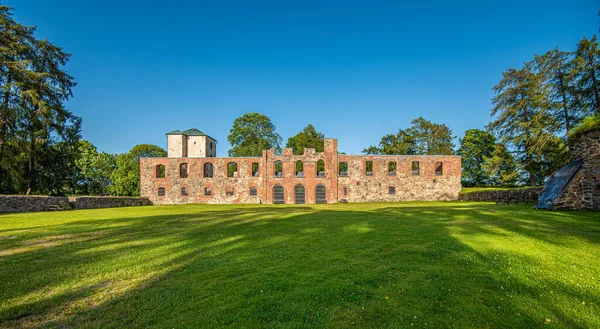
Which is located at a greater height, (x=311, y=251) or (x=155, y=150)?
(x=155, y=150)

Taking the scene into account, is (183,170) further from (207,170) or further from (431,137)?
(431,137)

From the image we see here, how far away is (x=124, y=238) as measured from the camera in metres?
8.65

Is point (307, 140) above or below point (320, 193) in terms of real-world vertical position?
above

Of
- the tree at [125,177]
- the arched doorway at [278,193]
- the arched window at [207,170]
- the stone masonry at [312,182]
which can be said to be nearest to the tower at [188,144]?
the arched window at [207,170]

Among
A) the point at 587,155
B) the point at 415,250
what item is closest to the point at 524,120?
the point at 587,155

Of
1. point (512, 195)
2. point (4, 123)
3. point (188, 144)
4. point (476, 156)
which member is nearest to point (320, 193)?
point (512, 195)

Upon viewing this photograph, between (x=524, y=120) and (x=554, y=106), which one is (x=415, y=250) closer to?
(x=554, y=106)

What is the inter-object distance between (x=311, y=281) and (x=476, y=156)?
52.2 meters

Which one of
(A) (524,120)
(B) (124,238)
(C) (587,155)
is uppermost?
(A) (524,120)

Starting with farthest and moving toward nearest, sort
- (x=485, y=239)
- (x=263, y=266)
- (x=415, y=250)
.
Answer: (x=485, y=239)
(x=415, y=250)
(x=263, y=266)

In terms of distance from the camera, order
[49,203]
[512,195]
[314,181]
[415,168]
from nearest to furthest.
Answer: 1. [512,195]
2. [49,203]
3. [314,181]
4. [415,168]

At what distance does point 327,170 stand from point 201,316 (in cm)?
3211

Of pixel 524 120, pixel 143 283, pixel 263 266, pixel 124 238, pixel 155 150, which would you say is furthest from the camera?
pixel 155 150

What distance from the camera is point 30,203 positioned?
67.1 feet
